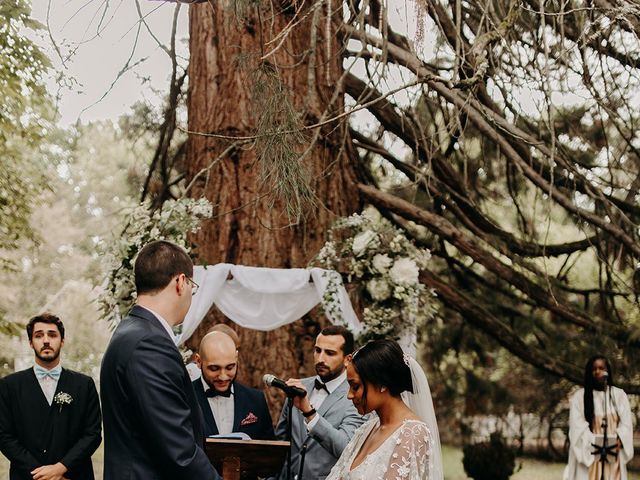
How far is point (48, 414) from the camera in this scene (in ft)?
19.5

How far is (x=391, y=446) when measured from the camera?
377 cm

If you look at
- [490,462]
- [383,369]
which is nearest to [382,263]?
[383,369]

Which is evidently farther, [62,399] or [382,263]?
[382,263]

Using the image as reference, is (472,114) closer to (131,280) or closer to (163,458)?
(131,280)

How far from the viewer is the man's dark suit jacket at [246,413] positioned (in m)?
5.38

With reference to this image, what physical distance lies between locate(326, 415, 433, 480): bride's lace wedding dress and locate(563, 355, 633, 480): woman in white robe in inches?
227

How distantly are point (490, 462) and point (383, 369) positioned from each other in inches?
446

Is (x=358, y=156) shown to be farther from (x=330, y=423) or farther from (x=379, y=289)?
(x=330, y=423)

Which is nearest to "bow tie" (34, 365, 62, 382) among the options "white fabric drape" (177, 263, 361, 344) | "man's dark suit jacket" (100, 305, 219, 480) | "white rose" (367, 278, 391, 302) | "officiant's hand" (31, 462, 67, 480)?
"officiant's hand" (31, 462, 67, 480)

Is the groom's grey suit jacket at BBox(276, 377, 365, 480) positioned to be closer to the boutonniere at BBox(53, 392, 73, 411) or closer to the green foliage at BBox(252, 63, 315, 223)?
the green foliage at BBox(252, 63, 315, 223)

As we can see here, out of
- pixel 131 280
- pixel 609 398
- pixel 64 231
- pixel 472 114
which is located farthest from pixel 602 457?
pixel 64 231

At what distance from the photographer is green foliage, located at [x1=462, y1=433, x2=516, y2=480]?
1458 centimetres

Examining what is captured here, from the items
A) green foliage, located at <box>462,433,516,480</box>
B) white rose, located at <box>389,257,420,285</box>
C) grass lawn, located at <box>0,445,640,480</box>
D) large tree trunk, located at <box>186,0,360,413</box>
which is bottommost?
grass lawn, located at <box>0,445,640,480</box>

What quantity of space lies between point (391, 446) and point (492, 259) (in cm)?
532
